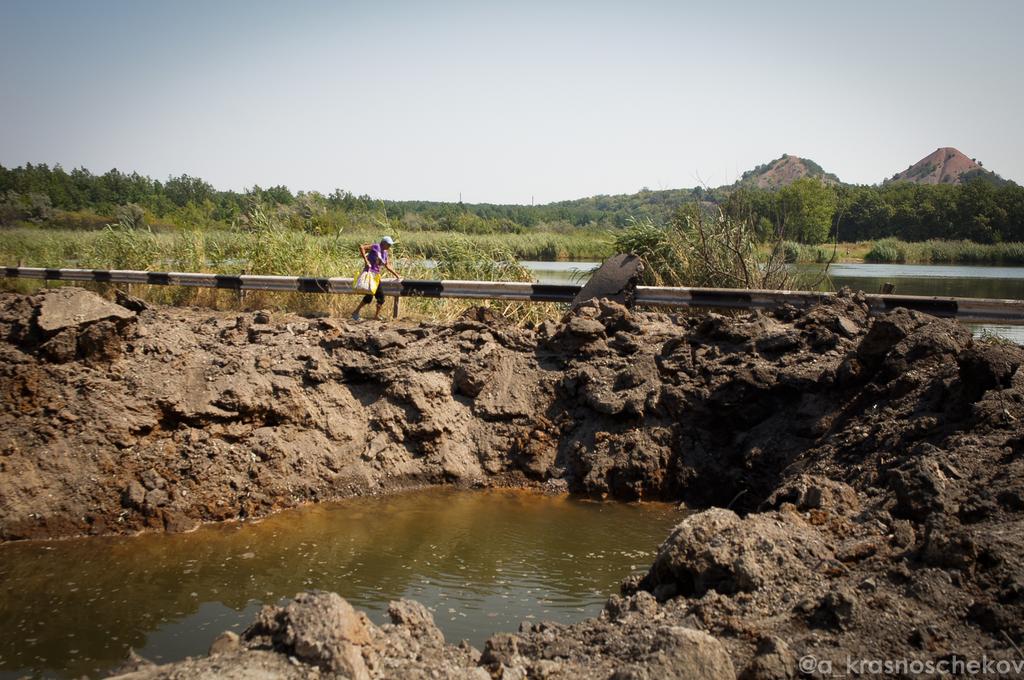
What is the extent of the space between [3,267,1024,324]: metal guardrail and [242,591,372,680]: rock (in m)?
6.78

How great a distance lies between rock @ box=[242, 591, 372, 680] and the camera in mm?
3238

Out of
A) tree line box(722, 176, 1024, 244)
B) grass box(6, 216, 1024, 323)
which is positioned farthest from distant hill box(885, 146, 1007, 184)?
grass box(6, 216, 1024, 323)

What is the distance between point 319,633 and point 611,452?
456cm

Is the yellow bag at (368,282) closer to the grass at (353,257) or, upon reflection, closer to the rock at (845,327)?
the grass at (353,257)

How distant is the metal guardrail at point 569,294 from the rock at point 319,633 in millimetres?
6777

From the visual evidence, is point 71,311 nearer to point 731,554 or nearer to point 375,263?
point 375,263

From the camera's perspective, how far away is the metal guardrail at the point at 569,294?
8578 millimetres

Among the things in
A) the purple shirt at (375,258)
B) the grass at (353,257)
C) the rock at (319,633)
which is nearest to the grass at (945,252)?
the grass at (353,257)

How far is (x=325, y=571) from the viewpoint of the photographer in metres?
5.63

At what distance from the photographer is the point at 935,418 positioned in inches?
227

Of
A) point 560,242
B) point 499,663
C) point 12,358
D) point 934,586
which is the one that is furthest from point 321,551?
point 560,242

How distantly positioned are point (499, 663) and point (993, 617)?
211cm

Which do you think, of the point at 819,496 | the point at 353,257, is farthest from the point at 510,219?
the point at 819,496

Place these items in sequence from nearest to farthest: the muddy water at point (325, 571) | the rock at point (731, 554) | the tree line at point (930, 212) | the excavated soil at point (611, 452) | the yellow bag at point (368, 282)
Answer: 1. the excavated soil at point (611, 452)
2. the rock at point (731, 554)
3. the muddy water at point (325, 571)
4. the yellow bag at point (368, 282)
5. the tree line at point (930, 212)
